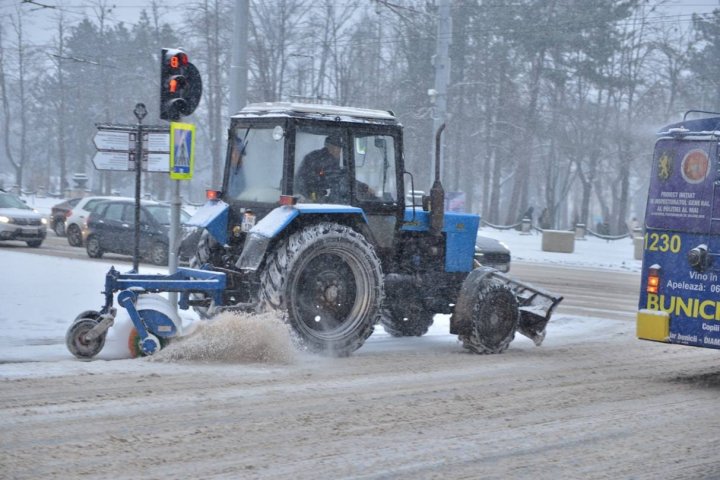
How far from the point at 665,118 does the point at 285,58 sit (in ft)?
83.9

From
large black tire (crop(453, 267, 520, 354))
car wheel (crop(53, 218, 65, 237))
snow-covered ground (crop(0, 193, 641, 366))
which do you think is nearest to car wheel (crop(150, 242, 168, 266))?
snow-covered ground (crop(0, 193, 641, 366))

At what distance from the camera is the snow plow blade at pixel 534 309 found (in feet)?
37.2

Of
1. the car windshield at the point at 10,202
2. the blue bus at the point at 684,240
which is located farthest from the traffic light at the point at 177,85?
the car windshield at the point at 10,202

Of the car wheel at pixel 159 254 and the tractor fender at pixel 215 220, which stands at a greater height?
the tractor fender at pixel 215 220

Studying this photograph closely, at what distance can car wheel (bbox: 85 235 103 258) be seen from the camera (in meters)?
25.1

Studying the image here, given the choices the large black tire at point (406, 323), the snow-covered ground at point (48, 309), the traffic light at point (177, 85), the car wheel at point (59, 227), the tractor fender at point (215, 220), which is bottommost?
the car wheel at point (59, 227)

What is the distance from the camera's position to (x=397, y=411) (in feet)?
25.4

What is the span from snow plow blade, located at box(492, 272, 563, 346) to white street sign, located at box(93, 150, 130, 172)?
5039mm

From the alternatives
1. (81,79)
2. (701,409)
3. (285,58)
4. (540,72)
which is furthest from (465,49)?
(701,409)

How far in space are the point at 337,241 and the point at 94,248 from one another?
53.7ft

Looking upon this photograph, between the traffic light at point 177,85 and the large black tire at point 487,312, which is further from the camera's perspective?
the traffic light at point 177,85

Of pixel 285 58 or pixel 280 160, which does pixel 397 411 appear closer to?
pixel 280 160

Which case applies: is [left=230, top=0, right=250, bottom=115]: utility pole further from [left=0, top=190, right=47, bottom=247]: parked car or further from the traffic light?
[left=0, top=190, right=47, bottom=247]: parked car

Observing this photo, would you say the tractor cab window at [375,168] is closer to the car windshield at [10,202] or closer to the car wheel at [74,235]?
the car windshield at [10,202]
